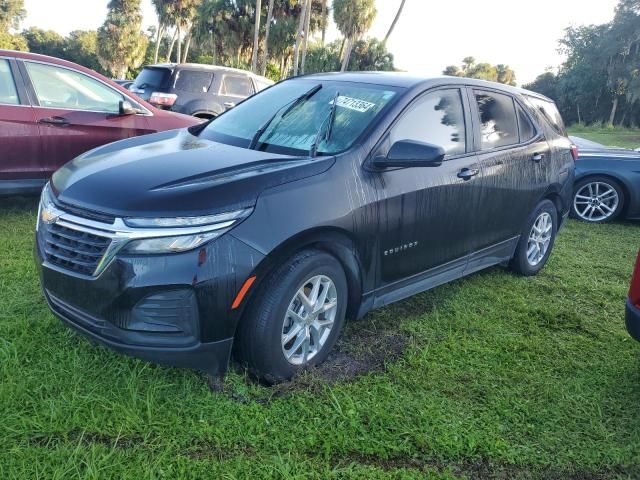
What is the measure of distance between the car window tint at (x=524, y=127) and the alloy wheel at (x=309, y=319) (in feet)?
7.99

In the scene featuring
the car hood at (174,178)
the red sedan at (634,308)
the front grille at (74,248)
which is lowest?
the red sedan at (634,308)

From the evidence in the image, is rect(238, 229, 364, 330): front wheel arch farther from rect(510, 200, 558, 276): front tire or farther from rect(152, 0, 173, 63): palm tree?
rect(152, 0, 173, 63): palm tree

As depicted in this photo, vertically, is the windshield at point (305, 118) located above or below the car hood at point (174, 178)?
above

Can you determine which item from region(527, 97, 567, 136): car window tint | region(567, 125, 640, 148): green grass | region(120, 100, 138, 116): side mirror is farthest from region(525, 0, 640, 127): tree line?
region(120, 100, 138, 116): side mirror

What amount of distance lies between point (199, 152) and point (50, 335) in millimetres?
1359

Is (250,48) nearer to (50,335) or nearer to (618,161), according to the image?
(618,161)

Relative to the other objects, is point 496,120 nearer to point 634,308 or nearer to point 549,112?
point 549,112

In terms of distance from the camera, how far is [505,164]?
424cm

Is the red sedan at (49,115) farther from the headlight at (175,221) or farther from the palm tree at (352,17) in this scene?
the palm tree at (352,17)

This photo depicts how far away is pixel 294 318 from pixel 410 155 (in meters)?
1.13

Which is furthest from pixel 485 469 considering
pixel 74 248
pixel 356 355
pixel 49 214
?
pixel 49 214

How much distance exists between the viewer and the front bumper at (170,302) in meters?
2.47

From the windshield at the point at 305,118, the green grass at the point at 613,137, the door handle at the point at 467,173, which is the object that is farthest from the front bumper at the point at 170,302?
the green grass at the point at 613,137

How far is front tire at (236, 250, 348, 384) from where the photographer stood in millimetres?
2734
